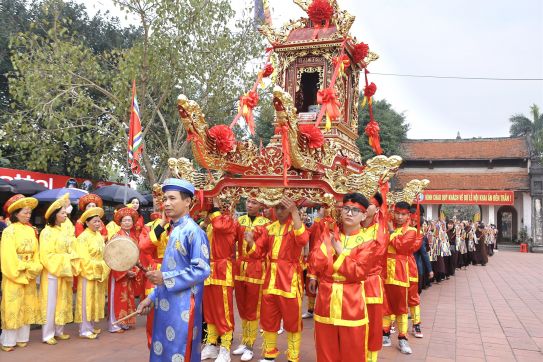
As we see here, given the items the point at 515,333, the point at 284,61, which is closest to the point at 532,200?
the point at 515,333

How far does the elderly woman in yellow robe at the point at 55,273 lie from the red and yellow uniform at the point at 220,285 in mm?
2007

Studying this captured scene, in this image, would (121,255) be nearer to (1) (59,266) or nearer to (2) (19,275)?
(2) (19,275)

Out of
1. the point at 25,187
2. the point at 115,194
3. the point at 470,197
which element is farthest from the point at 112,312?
the point at 470,197

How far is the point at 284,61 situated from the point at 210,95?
7161 millimetres

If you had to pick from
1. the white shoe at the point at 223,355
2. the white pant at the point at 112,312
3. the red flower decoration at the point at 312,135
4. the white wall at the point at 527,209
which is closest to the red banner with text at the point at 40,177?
the white pant at the point at 112,312

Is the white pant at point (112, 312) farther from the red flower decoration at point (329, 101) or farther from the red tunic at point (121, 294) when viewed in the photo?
the red flower decoration at point (329, 101)

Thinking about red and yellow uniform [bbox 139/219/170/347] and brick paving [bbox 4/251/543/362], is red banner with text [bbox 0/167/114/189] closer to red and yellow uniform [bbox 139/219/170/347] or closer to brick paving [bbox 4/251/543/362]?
brick paving [bbox 4/251/543/362]

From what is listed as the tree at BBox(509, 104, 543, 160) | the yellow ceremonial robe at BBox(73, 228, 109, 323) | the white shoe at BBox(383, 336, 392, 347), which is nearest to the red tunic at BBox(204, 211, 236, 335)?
the yellow ceremonial robe at BBox(73, 228, 109, 323)

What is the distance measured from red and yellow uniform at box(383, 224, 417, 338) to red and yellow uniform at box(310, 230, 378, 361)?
2.13m

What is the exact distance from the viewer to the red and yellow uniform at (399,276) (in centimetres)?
588

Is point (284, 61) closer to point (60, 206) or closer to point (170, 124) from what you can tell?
point (60, 206)

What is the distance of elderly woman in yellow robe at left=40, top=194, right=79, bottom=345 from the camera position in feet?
19.1

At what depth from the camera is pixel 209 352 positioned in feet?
17.4

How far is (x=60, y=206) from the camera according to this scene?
593cm
